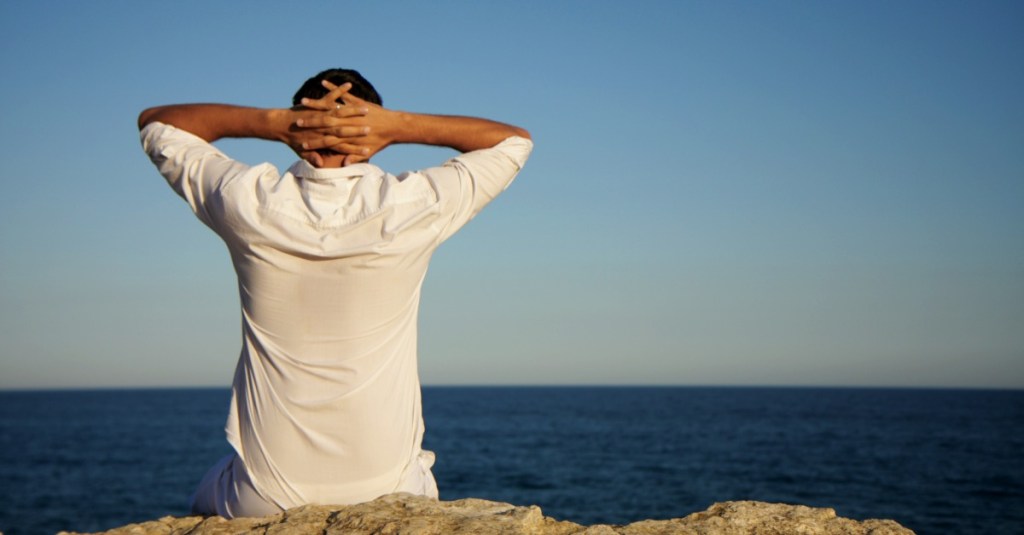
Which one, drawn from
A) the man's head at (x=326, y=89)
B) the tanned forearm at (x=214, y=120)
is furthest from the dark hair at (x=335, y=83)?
the tanned forearm at (x=214, y=120)

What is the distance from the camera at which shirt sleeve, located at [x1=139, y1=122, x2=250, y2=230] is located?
8.59 ft

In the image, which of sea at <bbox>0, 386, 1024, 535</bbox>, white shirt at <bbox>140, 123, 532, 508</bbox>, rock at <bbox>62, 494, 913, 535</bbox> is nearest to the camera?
rock at <bbox>62, 494, 913, 535</bbox>

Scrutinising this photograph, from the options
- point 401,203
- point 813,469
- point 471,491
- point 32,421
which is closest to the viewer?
point 401,203

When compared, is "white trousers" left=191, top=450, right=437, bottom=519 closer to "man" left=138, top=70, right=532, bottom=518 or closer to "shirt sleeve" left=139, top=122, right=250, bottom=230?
"man" left=138, top=70, right=532, bottom=518

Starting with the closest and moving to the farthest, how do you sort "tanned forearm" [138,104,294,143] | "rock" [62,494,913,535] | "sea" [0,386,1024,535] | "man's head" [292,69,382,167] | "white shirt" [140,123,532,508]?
1. "rock" [62,494,913,535]
2. "white shirt" [140,123,532,508]
3. "man's head" [292,69,382,167]
4. "tanned forearm" [138,104,294,143]
5. "sea" [0,386,1024,535]

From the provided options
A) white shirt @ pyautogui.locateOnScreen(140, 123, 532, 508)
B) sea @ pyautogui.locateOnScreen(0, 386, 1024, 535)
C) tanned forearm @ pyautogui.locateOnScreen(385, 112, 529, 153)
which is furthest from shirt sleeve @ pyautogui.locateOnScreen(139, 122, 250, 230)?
sea @ pyautogui.locateOnScreen(0, 386, 1024, 535)

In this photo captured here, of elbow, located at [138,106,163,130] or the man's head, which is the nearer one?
the man's head

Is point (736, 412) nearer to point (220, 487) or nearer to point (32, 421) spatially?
point (32, 421)

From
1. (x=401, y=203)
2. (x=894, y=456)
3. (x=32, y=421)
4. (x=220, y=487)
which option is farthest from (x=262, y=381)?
(x=32, y=421)

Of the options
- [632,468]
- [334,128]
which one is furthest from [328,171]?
[632,468]

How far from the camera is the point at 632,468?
39875mm

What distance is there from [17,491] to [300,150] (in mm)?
39517

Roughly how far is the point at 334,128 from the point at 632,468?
38750 mm

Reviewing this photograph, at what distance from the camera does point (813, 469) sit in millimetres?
40938
